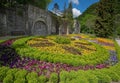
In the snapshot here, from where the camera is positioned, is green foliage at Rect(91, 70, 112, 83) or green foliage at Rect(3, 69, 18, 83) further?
green foliage at Rect(91, 70, 112, 83)

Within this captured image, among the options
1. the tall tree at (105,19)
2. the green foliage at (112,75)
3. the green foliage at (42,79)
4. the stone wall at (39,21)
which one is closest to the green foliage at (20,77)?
the green foliage at (42,79)

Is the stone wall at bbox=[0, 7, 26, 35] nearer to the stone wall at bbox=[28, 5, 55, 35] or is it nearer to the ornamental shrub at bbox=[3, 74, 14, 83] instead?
the stone wall at bbox=[28, 5, 55, 35]

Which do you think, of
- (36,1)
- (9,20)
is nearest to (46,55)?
(9,20)

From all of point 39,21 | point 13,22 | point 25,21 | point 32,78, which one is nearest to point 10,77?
point 32,78

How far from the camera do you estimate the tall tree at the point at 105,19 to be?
30906 millimetres

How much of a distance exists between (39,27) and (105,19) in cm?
963

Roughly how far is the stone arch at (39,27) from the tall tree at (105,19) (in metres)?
7.76

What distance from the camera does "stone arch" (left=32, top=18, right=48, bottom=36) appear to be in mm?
27859

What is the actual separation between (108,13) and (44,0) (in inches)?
472

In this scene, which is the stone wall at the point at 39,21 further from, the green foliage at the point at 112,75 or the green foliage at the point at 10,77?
the green foliage at the point at 10,77

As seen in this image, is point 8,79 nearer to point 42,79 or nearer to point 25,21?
point 42,79

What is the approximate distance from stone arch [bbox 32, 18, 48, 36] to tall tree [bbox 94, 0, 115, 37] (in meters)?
7.76

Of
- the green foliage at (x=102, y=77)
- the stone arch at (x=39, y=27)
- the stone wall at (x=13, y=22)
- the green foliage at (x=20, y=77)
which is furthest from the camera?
the stone arch at (x=39, y=27)

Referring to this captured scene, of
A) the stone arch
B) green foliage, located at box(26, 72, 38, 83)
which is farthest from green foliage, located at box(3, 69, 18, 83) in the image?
the stone arch
